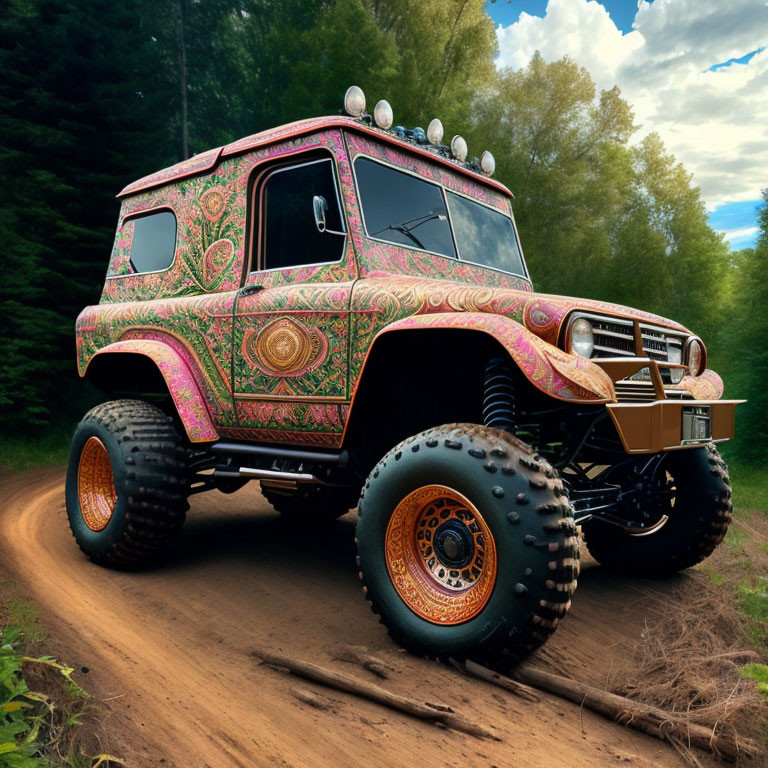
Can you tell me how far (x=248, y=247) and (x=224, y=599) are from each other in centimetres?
225

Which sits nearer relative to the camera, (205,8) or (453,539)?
(453,539)

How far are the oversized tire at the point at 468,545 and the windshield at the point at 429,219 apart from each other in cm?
147

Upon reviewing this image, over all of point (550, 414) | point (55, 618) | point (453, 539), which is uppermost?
point (550, 414)

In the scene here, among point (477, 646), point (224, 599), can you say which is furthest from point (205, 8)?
point (477, 646)

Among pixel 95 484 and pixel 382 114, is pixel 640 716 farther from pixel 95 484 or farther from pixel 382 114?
pixel 95 484

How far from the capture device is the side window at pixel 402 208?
3914 millimetres

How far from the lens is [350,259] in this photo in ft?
12.3

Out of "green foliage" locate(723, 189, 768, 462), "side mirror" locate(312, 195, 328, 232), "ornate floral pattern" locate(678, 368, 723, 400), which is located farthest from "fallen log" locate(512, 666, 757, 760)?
"green foliage" locate(723, 189, 768, 462)

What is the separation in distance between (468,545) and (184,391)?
7.46 feet

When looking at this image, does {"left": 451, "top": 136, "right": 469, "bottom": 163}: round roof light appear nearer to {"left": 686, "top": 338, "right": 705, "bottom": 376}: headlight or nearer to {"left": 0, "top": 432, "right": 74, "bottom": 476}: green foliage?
{"left": 686, "top": 338, "right": 705, "bottom": 376}: headlight

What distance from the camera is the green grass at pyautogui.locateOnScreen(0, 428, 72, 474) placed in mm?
9391

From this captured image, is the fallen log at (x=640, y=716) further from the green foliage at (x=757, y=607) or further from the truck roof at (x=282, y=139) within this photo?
the truck roof at (x=282, y=139)

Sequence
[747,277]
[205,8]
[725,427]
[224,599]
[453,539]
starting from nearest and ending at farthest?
[453,539]
[725,427]
[224,599]
[747,277]
[205,8]

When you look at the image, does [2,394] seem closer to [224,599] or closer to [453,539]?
[224,599]
